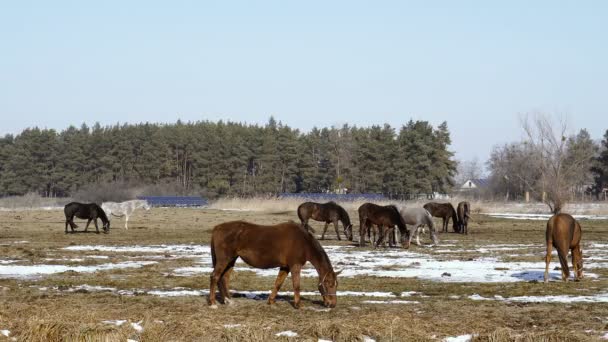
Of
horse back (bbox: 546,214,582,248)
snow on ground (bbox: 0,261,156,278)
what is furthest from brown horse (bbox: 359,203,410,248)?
horse back (bbox: 546,214,582,248)

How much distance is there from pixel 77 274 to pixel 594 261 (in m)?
14.3

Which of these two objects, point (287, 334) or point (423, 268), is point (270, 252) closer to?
point (287, 334)

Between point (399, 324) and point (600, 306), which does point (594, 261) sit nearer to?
point (600, 306)

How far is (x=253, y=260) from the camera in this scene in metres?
13.4

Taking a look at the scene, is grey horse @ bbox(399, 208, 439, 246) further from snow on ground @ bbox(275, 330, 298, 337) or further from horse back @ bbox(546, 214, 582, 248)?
snow on ground @ bbox(275, 330, 298, 337)

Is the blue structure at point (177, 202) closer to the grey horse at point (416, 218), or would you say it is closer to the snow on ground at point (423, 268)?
the grey horse at point (416, 218)

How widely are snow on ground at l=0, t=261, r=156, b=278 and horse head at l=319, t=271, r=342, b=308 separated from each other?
8.14 m

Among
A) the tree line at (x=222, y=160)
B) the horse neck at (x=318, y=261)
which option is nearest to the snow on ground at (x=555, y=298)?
the horse neck at (x=318, y=261)

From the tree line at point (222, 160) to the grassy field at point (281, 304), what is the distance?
73.6m

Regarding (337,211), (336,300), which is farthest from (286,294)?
(337,211)

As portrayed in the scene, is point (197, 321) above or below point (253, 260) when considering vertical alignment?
below

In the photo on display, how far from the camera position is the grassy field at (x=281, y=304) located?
1123 centimetres

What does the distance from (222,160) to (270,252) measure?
9074 cm

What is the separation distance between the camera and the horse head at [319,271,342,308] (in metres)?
13.3
